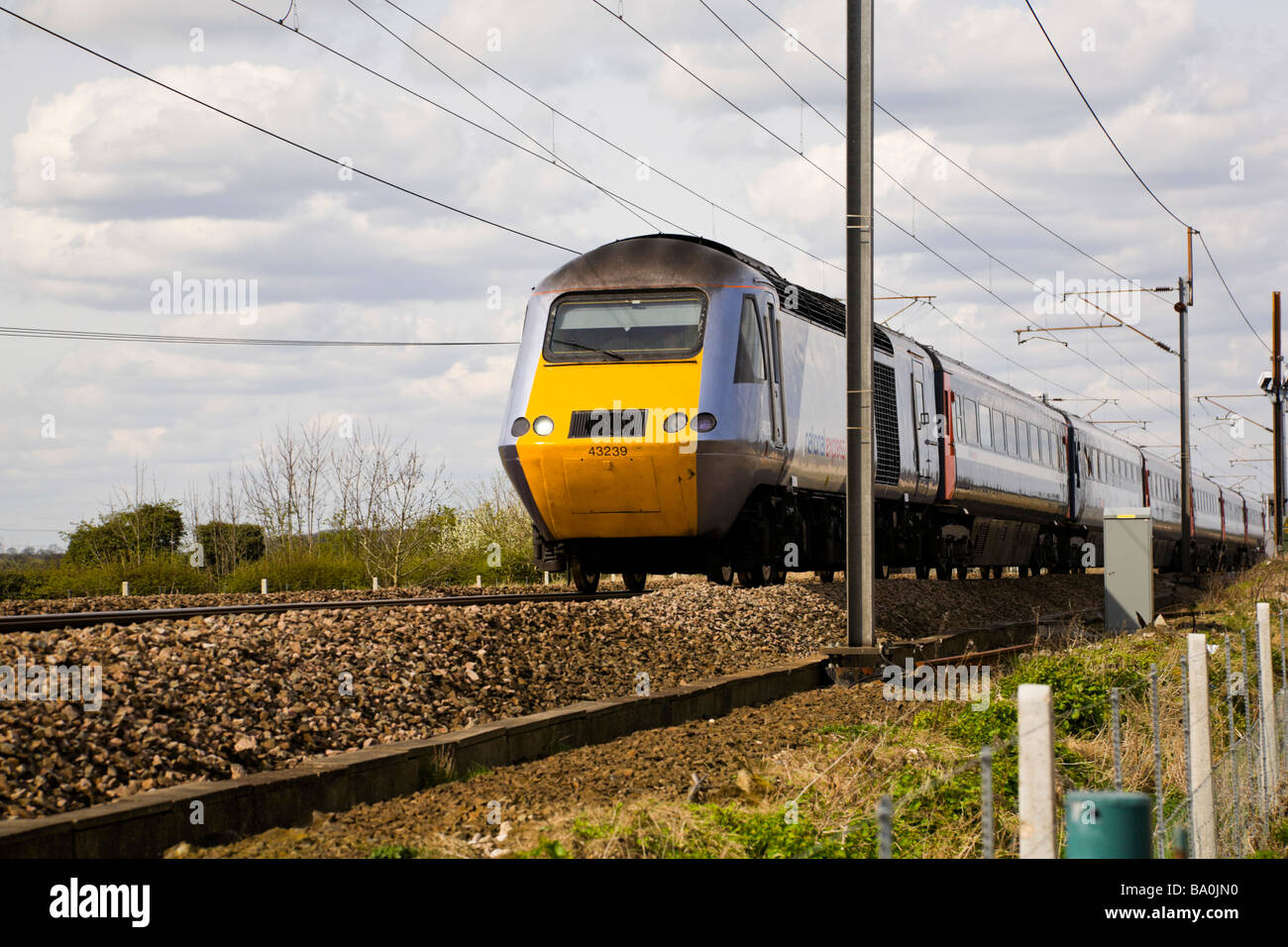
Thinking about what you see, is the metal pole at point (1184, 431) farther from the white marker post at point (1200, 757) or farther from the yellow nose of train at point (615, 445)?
the white marker post at point (1200, 757)

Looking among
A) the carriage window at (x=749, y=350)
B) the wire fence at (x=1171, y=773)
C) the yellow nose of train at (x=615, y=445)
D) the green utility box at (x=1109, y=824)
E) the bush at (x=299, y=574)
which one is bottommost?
the wire fence at (x=1171, y=773)

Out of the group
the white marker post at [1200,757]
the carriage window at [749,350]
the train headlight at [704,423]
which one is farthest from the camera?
the carriage window at [749,350]

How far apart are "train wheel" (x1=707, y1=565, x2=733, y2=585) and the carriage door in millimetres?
5793

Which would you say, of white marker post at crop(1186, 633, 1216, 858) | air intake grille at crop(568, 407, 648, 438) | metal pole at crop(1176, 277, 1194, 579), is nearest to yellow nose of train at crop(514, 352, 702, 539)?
air intake grille at crop(568, 407, 648, 438)

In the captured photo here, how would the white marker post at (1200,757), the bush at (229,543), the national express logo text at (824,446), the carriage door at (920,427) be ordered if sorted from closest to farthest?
the white marker post at (1200,757), the national express logo text at (824,446), the carriage door at (920,427), the bush at (229,543)

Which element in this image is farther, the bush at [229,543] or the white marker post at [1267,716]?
the bush at [229,543]

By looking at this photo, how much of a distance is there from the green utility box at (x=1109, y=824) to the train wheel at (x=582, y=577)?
12970 mm

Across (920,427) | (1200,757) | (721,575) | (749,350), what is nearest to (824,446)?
(721,575)

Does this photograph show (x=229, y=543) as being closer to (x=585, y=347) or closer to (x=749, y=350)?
(x=585, y=347)

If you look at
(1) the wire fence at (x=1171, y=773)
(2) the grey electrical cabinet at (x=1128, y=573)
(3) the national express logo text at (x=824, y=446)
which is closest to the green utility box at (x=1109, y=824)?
(1) the wire fence at (x=1171, y=773)

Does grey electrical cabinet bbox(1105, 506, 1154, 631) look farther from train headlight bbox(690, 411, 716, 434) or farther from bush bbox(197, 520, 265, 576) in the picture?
bush bbox(197, 520, 265, 576)

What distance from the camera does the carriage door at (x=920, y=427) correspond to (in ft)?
71.1
